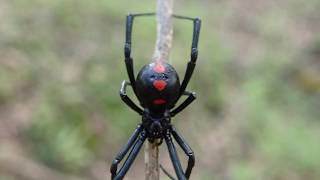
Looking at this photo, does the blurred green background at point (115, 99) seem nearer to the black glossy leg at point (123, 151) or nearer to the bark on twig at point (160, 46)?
the black glossy leg at point (123, 151)

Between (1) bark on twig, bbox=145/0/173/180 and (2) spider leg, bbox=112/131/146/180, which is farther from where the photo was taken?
(2) spider leg, bbox=112/131/146/180

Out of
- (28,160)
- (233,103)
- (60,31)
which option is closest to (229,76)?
(233,103)

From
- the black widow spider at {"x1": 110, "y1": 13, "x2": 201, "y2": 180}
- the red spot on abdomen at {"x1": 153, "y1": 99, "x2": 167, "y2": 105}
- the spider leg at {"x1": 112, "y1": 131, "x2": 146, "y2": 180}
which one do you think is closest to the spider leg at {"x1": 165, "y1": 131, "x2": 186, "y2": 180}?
the black widow spider at {"x1": 110, "y1": 13, "x2": 201, "y2": 180}

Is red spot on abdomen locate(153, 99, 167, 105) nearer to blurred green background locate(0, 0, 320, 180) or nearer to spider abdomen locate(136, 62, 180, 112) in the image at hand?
spider abdomen locate(136, 62, 180, 112)

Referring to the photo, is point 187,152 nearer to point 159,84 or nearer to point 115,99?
point 159,84

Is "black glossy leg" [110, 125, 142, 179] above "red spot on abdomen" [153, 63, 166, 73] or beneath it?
beneath

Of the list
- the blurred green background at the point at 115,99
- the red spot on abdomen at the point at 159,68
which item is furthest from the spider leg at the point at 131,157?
the blurred green background at the point at 115,99

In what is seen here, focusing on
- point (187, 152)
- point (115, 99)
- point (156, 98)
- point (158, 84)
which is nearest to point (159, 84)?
point (158, 84)

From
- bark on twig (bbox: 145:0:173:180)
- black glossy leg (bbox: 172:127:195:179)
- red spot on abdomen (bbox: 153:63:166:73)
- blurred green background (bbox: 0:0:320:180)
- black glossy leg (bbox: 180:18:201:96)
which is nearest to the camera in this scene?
bark on twig (bbox: 145:0:173:180)
